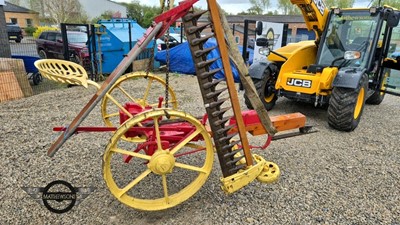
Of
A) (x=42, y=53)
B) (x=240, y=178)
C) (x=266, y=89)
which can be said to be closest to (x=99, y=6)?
(x=42, y=53)

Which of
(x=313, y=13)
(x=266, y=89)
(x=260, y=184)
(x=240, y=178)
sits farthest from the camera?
(x=266, y=89)

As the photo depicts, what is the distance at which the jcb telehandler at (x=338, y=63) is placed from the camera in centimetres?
457

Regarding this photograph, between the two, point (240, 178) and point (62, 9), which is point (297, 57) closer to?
point (240, 178)

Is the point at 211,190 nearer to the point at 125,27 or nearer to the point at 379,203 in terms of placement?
the point at 379,203

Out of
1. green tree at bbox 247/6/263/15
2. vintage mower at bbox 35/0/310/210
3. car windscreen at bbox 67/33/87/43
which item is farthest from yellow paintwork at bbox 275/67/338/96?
green tree at bbox 247/6/263/15

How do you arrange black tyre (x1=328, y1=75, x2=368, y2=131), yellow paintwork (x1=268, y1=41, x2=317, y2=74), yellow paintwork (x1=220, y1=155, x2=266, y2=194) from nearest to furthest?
yellow paintwork (x1=220, y1=155, x2=266, y2=194) < black tyre (x1=328, y1=75, x2=368, y2=131) < yellow paintwork (x1=268, y1=41, x2=317, y2=74)

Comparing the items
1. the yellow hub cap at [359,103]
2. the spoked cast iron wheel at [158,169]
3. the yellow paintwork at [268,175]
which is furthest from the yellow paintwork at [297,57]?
the spoked cast iron wheel at [158,169]

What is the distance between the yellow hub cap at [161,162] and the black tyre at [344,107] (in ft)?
10.4

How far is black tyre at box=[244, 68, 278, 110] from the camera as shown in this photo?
5.62 metres

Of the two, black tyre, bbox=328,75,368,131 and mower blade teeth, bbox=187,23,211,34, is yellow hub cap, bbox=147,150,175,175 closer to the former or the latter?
mower blade teeth, bbox=187,23,211,34

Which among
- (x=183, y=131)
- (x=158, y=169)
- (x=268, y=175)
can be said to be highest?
(x=183, y=131)

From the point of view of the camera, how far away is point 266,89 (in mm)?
5859

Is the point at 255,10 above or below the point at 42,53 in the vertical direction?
above

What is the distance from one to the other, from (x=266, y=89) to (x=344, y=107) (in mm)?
1669
